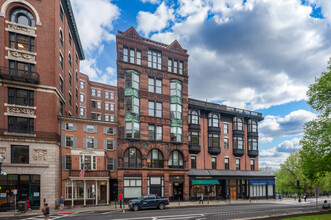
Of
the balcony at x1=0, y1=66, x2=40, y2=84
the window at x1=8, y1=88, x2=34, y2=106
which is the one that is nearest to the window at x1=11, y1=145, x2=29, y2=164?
the window at x1=8, y1=88, x2=34, y2=106

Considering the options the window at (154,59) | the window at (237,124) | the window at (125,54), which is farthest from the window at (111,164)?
the window at (237,124)

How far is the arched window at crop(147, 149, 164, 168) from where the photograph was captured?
132ft

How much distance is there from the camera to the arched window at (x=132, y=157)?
126 feet

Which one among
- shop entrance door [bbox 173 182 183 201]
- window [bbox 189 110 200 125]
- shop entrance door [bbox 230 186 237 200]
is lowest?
shop entrance door [bbox 230 186 237 200]

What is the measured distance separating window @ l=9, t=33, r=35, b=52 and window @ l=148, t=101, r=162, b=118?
742 inches

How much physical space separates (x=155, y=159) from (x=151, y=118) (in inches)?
263

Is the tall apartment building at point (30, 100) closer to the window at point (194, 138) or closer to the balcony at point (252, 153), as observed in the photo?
the window at point (194, 138)

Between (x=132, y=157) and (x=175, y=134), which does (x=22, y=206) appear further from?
(x=175, y=134)

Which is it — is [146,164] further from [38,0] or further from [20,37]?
[38,0]

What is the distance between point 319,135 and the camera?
2728cm

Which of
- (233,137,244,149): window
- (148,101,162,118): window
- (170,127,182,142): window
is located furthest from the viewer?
(233,137,244,149): window

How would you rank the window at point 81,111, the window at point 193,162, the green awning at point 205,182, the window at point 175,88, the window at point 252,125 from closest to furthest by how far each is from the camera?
the green awning at point 205,182 < the window at point 175,88 < the window at point 193,162 < the window at point 252,125 < the window at point 81,111

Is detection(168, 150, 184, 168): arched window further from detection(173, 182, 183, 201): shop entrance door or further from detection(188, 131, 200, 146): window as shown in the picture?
detection(188, 131, 200, 146): window

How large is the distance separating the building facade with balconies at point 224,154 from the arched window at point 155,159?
6.39m
